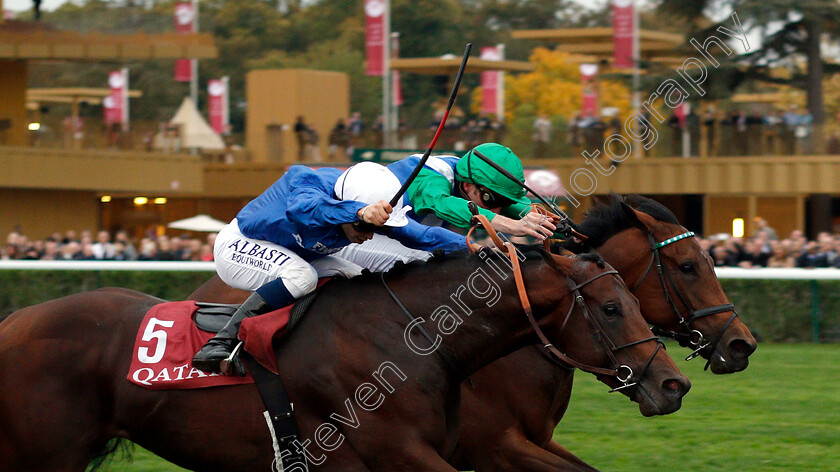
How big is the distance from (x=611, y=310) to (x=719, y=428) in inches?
137

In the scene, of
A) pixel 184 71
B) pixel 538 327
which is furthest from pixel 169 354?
pixel 184 71

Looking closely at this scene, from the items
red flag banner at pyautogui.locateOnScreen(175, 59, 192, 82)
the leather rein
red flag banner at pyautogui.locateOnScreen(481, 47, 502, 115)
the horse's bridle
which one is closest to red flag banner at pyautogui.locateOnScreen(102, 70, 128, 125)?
red flag banner at pyautogui.locateOnScreen(175, 59, 192, 82)

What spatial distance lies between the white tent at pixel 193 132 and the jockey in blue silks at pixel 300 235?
58.2 ft

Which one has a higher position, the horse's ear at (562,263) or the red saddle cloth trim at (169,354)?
the horse's ear at (562,263)

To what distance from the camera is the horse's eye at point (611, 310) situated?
11.5ft

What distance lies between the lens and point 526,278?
3648 millimetres

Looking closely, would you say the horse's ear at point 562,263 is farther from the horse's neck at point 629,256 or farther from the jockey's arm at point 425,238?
the horse's neck at point 629,256

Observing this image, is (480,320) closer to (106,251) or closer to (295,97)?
(106,251)

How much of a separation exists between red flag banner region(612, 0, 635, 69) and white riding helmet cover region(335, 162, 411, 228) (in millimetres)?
15820

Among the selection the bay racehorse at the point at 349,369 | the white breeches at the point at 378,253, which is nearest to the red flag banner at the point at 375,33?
the white breeches at the point at 378,253

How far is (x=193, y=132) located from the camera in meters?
23.2

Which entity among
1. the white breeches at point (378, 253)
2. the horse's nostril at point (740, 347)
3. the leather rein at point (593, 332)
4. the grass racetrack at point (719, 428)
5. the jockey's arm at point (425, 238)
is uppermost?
the jockey's arm at point (425, 238)

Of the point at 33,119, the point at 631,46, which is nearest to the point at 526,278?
the point at 631,46

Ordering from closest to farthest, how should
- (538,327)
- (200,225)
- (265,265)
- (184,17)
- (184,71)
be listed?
(538,327), (265,265), (200,225), (184,17), (184,71)
